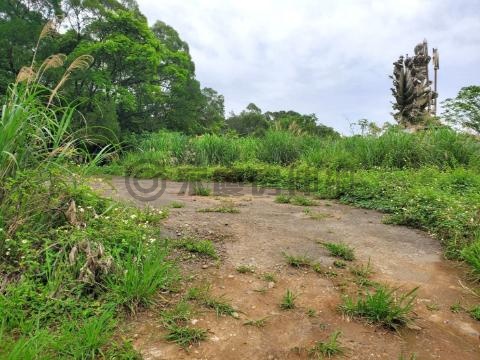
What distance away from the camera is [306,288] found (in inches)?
87.5

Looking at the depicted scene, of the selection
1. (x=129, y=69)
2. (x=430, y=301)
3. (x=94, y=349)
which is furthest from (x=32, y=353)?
(x=129, y=69)

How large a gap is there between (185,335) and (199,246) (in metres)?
0.96

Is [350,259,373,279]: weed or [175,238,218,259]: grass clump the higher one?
[175,238,218,259]: grass clump

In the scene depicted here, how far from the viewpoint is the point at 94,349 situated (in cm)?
149

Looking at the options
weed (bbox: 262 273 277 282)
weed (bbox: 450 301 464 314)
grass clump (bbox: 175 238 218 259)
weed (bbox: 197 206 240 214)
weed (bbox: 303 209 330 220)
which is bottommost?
weed (bbox: 450 301 464 314)

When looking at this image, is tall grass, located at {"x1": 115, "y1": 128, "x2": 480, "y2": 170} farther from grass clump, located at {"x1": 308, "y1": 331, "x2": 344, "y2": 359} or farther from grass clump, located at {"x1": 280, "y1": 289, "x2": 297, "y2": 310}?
grass clump, located at {"x1": 308, "y1": 331, "x2": 344, "y2": 359}

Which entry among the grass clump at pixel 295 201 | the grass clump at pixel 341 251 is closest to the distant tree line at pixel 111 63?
the grass clump at pixel 295 201

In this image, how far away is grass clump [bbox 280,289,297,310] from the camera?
1993 mm

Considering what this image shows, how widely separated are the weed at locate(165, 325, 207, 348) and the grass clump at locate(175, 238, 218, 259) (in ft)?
2.85

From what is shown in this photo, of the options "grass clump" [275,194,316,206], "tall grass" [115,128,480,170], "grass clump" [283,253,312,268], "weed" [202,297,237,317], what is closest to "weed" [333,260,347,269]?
"grass clump" [283,253,312,268]

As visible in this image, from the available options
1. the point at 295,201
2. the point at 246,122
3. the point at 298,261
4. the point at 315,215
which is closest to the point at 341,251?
the point at 298,261

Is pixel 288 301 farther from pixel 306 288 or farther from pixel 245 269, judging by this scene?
pixel 245 269

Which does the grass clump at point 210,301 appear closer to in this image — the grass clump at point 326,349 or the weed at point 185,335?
the weed at point 185,335

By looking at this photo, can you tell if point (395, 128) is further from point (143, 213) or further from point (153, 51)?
point (153, 51)
